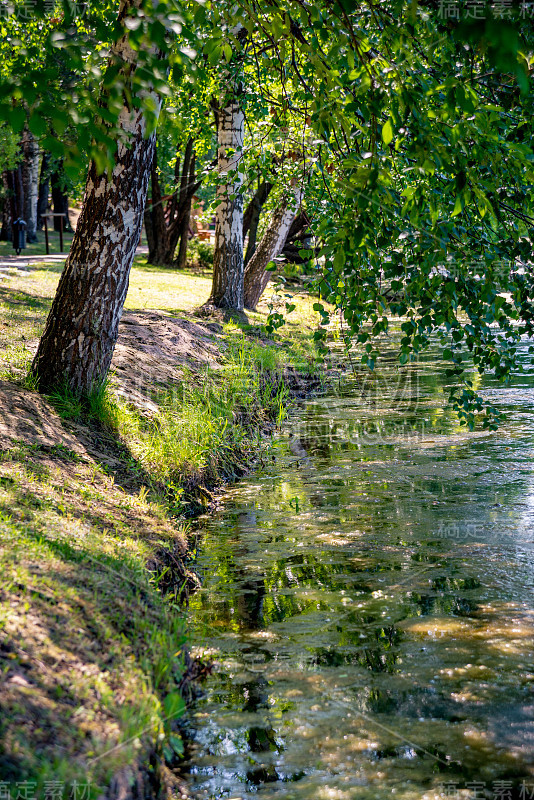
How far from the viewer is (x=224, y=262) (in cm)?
1438

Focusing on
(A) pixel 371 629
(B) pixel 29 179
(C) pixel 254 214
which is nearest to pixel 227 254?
(C) pixel 254 214

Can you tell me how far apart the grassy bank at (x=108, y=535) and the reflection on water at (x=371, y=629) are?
1.17 feet

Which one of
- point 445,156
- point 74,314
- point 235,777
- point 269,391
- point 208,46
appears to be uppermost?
point 208,46

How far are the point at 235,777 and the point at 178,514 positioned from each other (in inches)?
127

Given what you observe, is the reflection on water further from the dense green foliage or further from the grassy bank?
the dense green foliage

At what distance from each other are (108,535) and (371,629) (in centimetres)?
180

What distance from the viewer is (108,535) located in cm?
488

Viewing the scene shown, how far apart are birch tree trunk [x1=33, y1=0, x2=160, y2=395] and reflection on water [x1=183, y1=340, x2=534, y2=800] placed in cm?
190

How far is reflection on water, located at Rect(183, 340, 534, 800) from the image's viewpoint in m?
3.48

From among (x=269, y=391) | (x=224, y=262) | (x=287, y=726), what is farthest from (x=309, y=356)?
(x=287, y=726)

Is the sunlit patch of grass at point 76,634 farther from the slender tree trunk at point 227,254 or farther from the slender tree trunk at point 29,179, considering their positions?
the slender tree trunk at point 29,179

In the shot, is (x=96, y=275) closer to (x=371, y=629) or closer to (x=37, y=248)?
(x=371, y=629)

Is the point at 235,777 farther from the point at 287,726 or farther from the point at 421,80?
the point at 421,80

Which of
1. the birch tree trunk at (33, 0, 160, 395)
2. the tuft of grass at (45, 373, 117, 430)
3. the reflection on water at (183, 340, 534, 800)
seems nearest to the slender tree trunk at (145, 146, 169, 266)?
the reflection on water at (183, 340, 534, 800)
